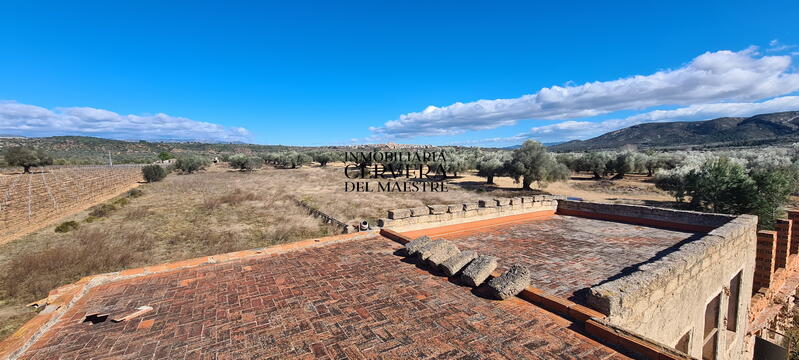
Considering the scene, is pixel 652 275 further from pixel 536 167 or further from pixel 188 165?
pixel 188 165

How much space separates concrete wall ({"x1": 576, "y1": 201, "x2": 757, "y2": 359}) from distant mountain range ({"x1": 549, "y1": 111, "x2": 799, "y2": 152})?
86.3m

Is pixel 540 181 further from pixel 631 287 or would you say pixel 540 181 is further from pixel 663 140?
pixel 663 140

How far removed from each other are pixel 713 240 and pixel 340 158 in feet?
218

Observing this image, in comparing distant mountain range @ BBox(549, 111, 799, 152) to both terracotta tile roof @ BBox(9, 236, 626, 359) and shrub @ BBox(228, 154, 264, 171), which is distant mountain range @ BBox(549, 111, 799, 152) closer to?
shrub @ BBox(228, 154, 264, 171)

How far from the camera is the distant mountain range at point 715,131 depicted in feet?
251

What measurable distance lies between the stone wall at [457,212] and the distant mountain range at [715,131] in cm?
8633

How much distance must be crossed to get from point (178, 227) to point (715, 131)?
12431 centimetres

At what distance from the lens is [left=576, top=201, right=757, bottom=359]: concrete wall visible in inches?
156

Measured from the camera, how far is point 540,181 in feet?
93.8

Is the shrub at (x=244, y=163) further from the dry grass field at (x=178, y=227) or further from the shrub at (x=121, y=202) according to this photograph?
the shrub at (x=121, y=202)

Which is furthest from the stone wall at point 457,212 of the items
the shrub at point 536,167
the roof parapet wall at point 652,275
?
the shrub at point 536,167

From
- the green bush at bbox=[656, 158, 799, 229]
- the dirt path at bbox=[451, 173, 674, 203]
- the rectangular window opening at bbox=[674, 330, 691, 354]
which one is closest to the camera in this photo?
the rectangular window opening at bbox=[674, 330, 691, 354]

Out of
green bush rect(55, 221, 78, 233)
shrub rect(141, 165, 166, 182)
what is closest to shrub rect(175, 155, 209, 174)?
shrub rect(141, 165, 166, 182)

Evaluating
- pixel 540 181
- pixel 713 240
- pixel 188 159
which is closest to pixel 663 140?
pixel 540 181
